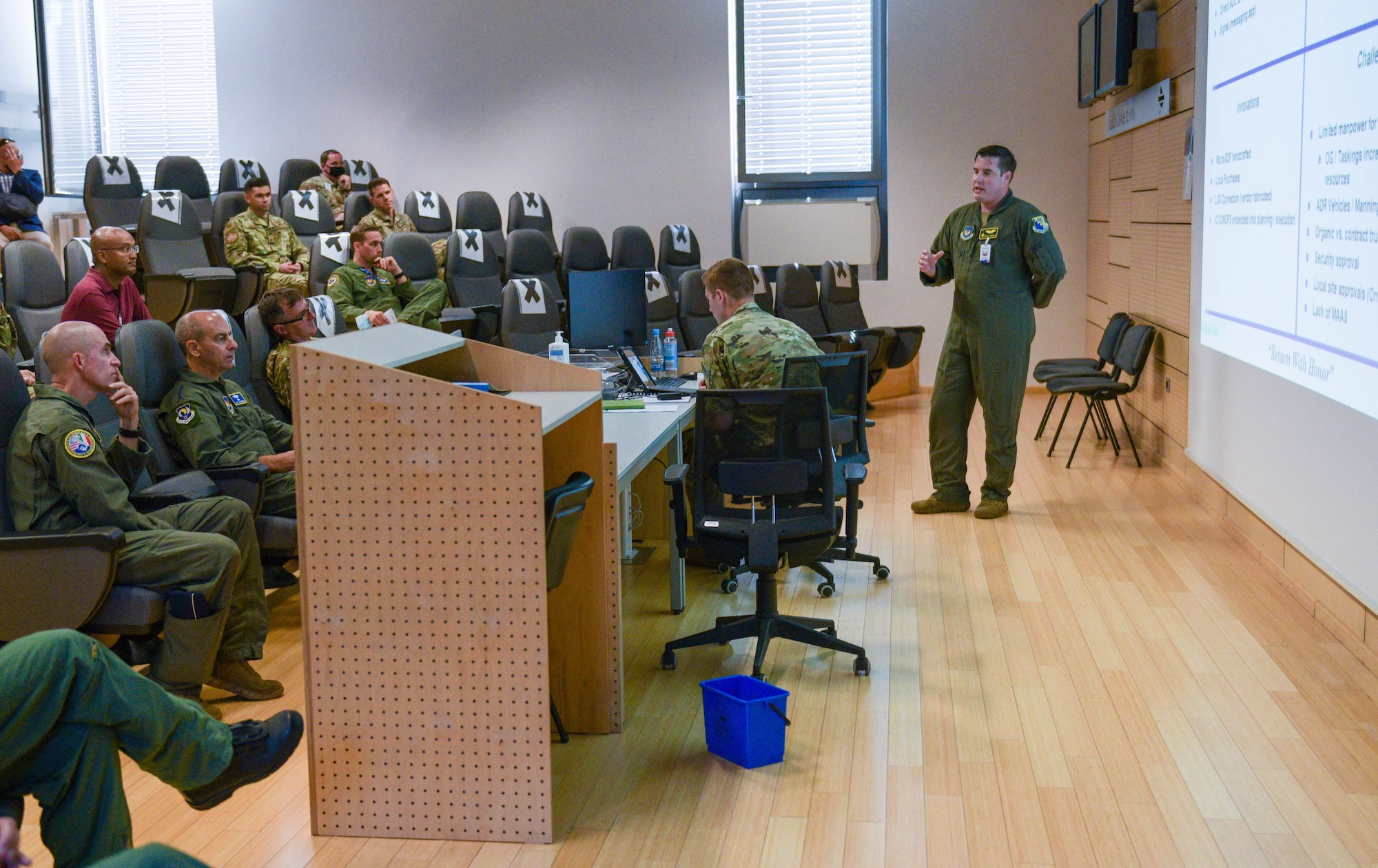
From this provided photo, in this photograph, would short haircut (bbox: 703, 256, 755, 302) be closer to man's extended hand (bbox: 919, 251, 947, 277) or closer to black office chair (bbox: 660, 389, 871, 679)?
black office chair (bbox: 660, 389, 871, 679)

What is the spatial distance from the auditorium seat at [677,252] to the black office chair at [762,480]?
18.9 ft

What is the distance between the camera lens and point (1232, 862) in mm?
2477

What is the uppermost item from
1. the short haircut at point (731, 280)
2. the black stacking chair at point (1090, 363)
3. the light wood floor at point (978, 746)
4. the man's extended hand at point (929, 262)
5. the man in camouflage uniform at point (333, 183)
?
the man in camouflage uniform at point (333, 183)

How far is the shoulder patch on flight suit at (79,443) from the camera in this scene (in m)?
3.10

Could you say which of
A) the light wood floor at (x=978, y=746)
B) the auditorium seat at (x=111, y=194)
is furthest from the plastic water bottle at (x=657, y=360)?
the auditorium seat at (x=111, y=194)

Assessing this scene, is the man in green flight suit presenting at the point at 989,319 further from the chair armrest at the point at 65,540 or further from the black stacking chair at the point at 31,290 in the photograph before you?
the black stacking chair at the point at 31,290

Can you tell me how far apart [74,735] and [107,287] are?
400 centimetres

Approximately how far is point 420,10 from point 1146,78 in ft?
20.2

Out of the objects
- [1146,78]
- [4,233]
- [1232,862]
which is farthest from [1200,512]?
[4,233]

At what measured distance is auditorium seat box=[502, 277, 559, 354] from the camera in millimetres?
6234

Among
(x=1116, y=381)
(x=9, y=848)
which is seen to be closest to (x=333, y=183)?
(x=1116, y=381)

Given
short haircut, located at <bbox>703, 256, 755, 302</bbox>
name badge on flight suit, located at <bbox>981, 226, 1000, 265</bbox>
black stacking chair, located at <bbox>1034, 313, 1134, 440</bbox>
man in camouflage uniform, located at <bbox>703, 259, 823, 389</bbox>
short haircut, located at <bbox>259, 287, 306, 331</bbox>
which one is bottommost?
black stacking chair, located at <bbox>1034, 313, 1134, 440</bbox>

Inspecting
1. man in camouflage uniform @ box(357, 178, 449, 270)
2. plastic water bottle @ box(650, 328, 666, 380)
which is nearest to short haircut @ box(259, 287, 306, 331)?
plastic water bottle @ box(650, 328, 666, 380)

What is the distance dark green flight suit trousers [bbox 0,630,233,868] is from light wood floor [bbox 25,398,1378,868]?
1.82 ft
